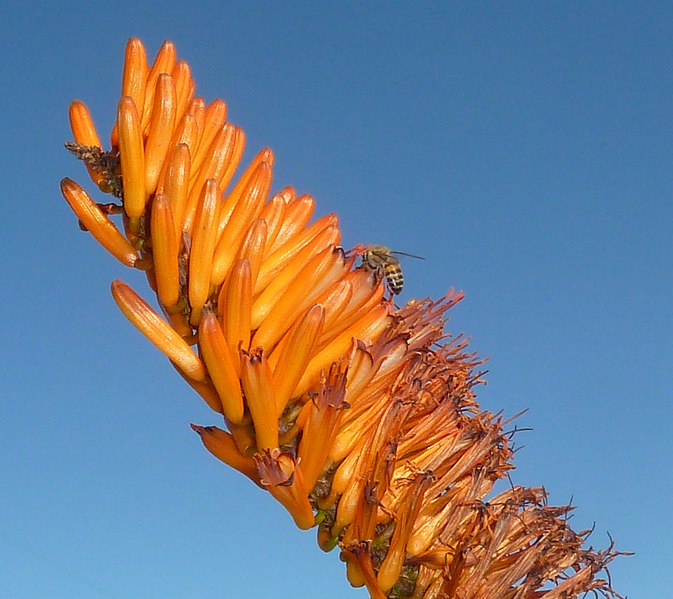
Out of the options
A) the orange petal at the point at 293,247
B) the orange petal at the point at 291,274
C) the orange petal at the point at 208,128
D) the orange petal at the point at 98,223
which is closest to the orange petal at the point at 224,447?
the orange petal at the point at 291,274

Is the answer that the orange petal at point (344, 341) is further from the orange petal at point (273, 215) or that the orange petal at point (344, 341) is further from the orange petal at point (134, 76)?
the orange petal at point (134, 76)

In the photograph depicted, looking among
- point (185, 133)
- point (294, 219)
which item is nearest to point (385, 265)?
point (294, 219)

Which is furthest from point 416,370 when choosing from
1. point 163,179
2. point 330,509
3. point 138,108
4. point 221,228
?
point 138,108

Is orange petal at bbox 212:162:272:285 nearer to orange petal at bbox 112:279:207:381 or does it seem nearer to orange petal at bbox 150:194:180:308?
orange petal at bbox 150:194:180:308

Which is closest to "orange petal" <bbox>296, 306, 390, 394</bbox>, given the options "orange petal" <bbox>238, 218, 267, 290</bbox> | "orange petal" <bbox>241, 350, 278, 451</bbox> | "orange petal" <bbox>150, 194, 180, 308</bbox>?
"orange petal" <bbox>241, 350, 278, 451</bbox>

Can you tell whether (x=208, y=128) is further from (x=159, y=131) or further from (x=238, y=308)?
(x=238, y=308)

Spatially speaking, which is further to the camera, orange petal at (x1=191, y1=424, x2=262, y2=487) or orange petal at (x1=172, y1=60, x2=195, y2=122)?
orange petal at (x1=172, y1=60, x2=195, y2=122)
